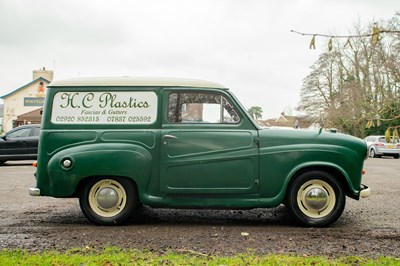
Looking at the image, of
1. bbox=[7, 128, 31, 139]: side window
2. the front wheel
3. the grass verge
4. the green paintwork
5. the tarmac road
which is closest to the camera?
the grass verge

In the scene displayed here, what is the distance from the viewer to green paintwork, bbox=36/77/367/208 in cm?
553

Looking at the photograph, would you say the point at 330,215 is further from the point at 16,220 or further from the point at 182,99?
the point at 16,220

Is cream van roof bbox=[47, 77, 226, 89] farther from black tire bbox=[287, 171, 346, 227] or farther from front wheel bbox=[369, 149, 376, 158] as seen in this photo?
front wheel bbox=[369, 149, 376, 158]

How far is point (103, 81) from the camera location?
5875 mm

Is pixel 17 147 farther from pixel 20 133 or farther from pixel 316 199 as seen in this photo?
pixel 316 199

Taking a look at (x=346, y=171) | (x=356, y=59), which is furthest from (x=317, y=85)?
(x=346, y=171)

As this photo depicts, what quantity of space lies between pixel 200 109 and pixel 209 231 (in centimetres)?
167

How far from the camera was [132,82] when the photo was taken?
19.2 feet

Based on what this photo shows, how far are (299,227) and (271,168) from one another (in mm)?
883

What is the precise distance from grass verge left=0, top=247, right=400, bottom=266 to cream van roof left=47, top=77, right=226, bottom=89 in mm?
2533

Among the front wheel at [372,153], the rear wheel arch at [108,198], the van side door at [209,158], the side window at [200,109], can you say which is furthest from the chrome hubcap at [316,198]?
the front wheel at [372,153]

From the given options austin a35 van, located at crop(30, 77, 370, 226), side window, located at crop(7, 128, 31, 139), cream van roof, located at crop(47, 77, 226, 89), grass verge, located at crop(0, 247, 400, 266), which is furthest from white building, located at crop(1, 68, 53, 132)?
grass verge, located at crop(0, 247, 400, 266)

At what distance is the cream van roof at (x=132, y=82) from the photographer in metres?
5.85

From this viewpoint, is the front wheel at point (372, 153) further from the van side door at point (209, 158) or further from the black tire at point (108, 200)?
the black tire at point (108, 200)
